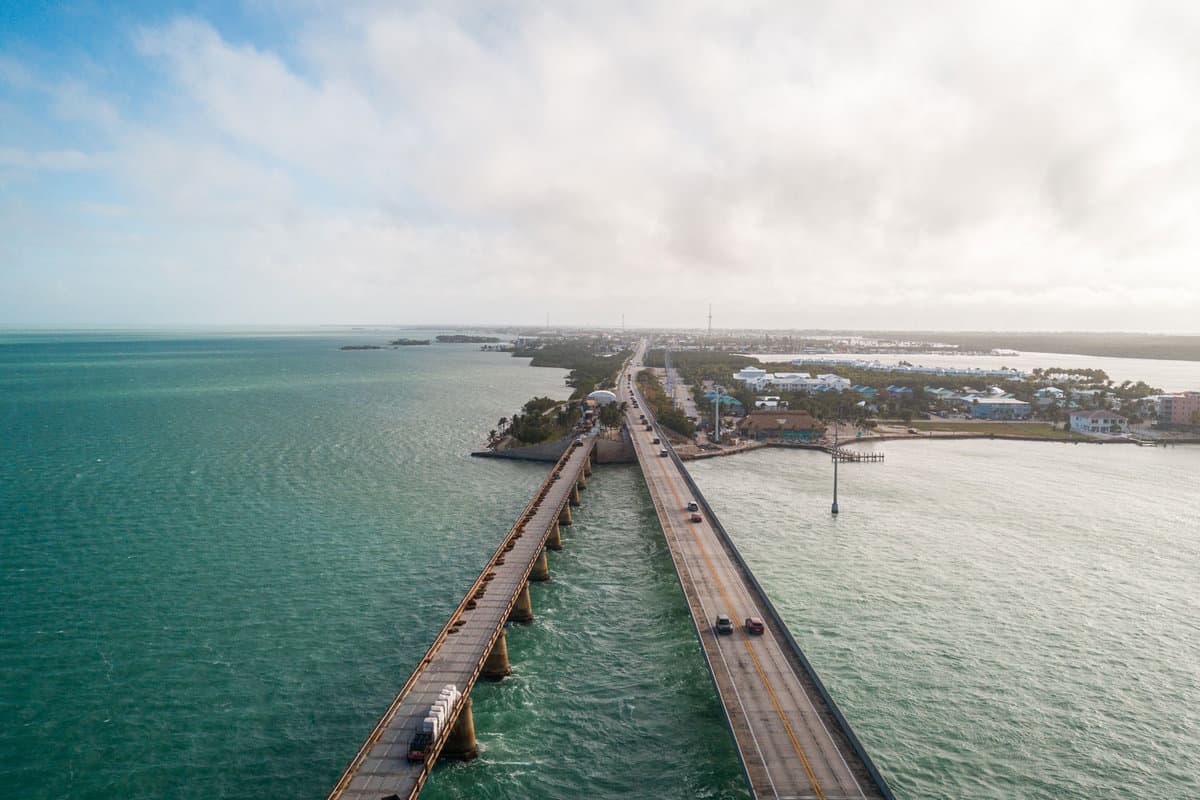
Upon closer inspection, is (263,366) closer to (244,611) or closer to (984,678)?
(244,611)

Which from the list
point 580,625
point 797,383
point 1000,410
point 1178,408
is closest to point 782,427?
point 1000,410

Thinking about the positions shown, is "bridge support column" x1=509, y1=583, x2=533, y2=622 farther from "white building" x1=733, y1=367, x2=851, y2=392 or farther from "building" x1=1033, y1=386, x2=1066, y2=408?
"building" x1=1033, y1=386, x2=1066, y2=408

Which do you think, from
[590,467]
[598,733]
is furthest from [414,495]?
[598,733]

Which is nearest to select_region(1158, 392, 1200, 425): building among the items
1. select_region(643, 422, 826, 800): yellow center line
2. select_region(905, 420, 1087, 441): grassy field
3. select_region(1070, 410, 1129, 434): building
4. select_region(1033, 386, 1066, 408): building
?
select_region(1070, 410, 1129, 434): building

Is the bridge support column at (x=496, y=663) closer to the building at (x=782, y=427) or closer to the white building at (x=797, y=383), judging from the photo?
the building at (x=782, y=427)

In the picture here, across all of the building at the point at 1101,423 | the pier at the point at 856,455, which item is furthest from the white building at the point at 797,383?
the pier at the point at 856,455

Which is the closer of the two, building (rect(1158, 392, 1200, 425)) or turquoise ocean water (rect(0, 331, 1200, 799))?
turquoise ocean water (rect(0, 331, 1200, 799))
